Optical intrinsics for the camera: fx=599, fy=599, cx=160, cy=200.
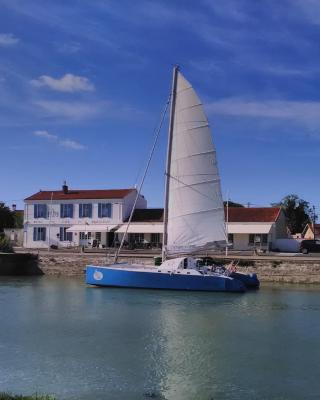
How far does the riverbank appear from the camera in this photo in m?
47.0

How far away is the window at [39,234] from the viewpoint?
69688 mm

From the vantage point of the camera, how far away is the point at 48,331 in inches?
996

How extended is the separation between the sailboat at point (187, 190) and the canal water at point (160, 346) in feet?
17.3

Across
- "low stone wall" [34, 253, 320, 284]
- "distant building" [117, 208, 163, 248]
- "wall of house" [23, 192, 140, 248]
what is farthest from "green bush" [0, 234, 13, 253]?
"distant building" [117, 208, 163, 248]

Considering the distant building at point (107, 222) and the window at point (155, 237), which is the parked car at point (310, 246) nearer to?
the distant building at point (107, 222)

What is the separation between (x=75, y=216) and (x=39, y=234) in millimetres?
4976

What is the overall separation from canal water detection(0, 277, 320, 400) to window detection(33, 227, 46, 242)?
103ft

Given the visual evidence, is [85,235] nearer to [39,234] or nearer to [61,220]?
[61,220]

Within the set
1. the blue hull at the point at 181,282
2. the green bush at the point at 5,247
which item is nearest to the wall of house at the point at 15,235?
the green bush at the point at 5,247

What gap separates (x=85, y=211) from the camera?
224 ft

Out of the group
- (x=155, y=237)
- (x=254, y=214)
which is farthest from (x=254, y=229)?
(x=155, y=237)

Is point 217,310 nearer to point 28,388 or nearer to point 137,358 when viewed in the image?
point 137,358

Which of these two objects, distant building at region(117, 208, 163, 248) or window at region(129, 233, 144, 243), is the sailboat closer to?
distant building at region(117, 208, 163, 248)

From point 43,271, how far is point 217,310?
88.8 ft
